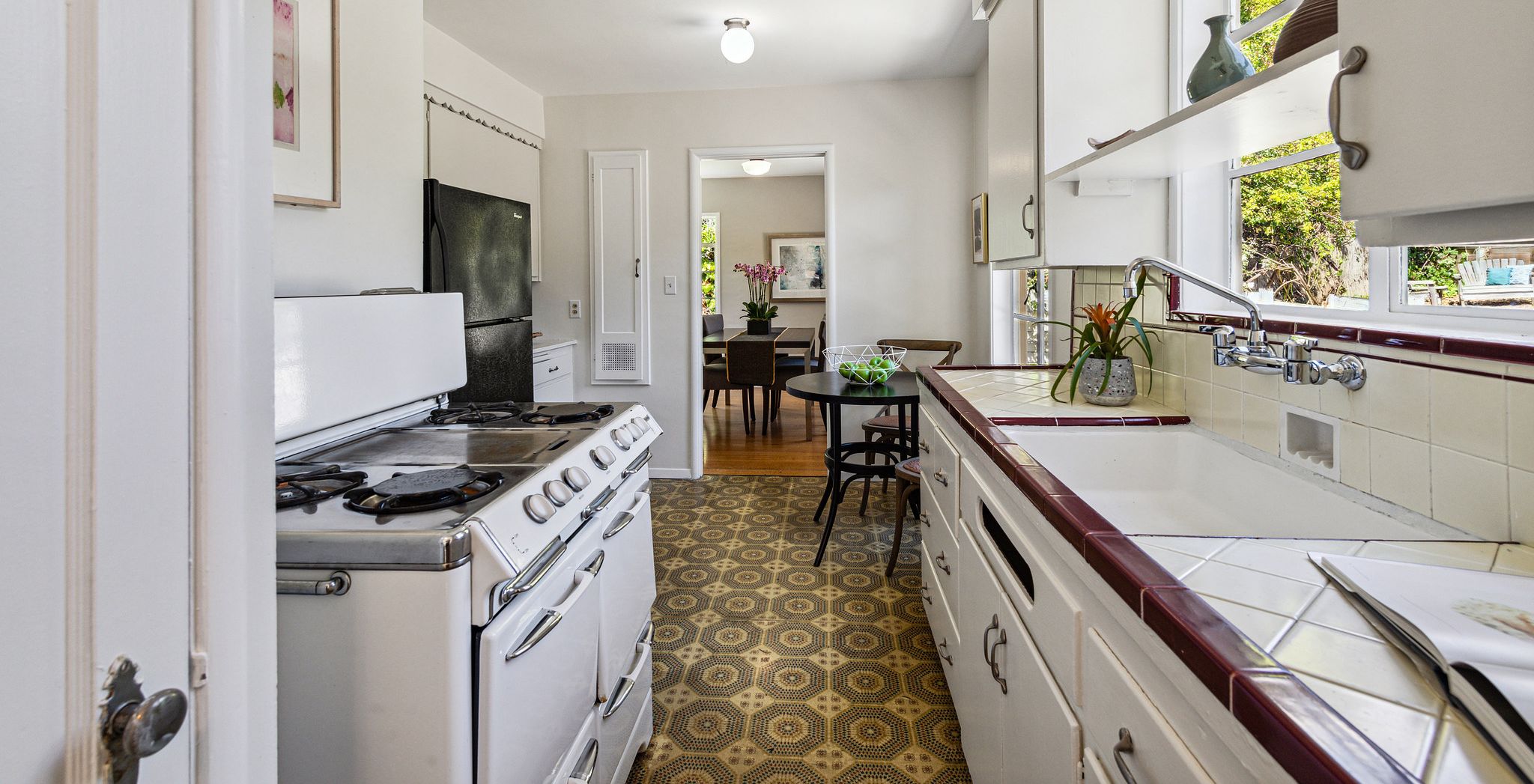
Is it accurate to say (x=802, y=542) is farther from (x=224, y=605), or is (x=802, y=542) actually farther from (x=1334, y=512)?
(x=224, y=605)

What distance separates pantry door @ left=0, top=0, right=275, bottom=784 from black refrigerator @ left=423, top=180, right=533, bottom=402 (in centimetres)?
209

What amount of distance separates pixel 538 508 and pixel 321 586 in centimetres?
31

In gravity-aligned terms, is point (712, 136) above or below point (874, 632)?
above

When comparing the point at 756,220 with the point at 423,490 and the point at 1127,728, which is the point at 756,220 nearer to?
the point at 423,490

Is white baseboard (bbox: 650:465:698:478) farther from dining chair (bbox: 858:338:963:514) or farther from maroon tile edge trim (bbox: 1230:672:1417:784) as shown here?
maroon tile edge trim (bbox: 1230:672:1417:784)

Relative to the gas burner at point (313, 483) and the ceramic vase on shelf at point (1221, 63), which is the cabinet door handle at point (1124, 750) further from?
the ceramic vase on shelf at point (1221, 63)

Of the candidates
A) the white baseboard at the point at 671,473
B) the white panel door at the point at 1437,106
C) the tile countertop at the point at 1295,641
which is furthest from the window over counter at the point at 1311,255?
the white baseboard at the point at 671,473

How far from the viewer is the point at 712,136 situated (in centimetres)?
480

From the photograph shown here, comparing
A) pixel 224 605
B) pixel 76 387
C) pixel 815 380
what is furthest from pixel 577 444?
pixel 815 380

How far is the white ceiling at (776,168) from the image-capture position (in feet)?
26.0

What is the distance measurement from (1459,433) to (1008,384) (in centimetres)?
146

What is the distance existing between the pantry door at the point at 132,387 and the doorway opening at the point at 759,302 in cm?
421

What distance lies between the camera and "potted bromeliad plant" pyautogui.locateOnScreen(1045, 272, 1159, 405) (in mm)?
2014

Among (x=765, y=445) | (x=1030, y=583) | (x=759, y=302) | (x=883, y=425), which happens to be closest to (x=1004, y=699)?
(x=1030, y=583)
